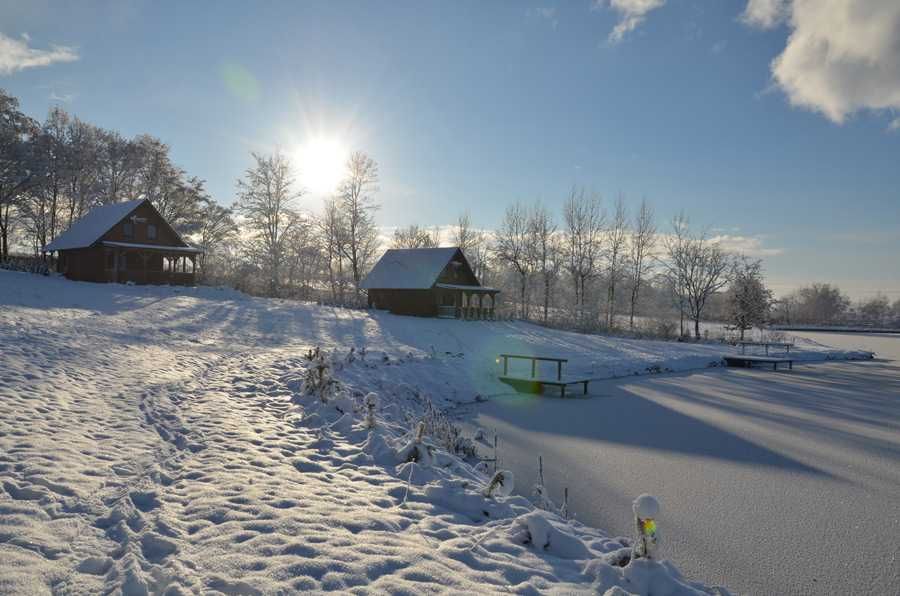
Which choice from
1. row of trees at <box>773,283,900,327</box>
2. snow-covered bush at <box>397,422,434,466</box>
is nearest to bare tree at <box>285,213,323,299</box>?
snow-covered bush at <box>397,422,434,466</box>

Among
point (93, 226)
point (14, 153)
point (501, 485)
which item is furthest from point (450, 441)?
point (14, 153)

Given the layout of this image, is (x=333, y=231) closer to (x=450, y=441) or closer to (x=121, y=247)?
(x=121, y=247)

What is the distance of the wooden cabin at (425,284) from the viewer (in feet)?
103

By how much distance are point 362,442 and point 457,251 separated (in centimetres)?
2714

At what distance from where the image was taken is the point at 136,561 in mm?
3098

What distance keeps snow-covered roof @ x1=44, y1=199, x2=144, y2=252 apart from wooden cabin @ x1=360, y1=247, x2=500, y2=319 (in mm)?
15178

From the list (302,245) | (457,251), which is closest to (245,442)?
(457,251)

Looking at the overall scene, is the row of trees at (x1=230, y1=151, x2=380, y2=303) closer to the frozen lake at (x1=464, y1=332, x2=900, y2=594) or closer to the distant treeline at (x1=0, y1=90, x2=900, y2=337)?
the distant treeline at (x1=0, y1=90, x2=900, y2=337)

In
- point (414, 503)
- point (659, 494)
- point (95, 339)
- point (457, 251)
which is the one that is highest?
point (457, 251)

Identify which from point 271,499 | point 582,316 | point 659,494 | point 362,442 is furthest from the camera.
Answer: point 582,316

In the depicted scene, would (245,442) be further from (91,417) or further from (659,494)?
(659,494)

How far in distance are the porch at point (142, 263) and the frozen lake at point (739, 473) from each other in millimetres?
25862

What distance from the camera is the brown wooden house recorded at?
27.6 m

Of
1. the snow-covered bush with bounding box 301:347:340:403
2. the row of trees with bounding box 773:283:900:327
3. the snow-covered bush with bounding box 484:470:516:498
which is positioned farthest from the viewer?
the row of trees with bounding box 773:283:900:327
